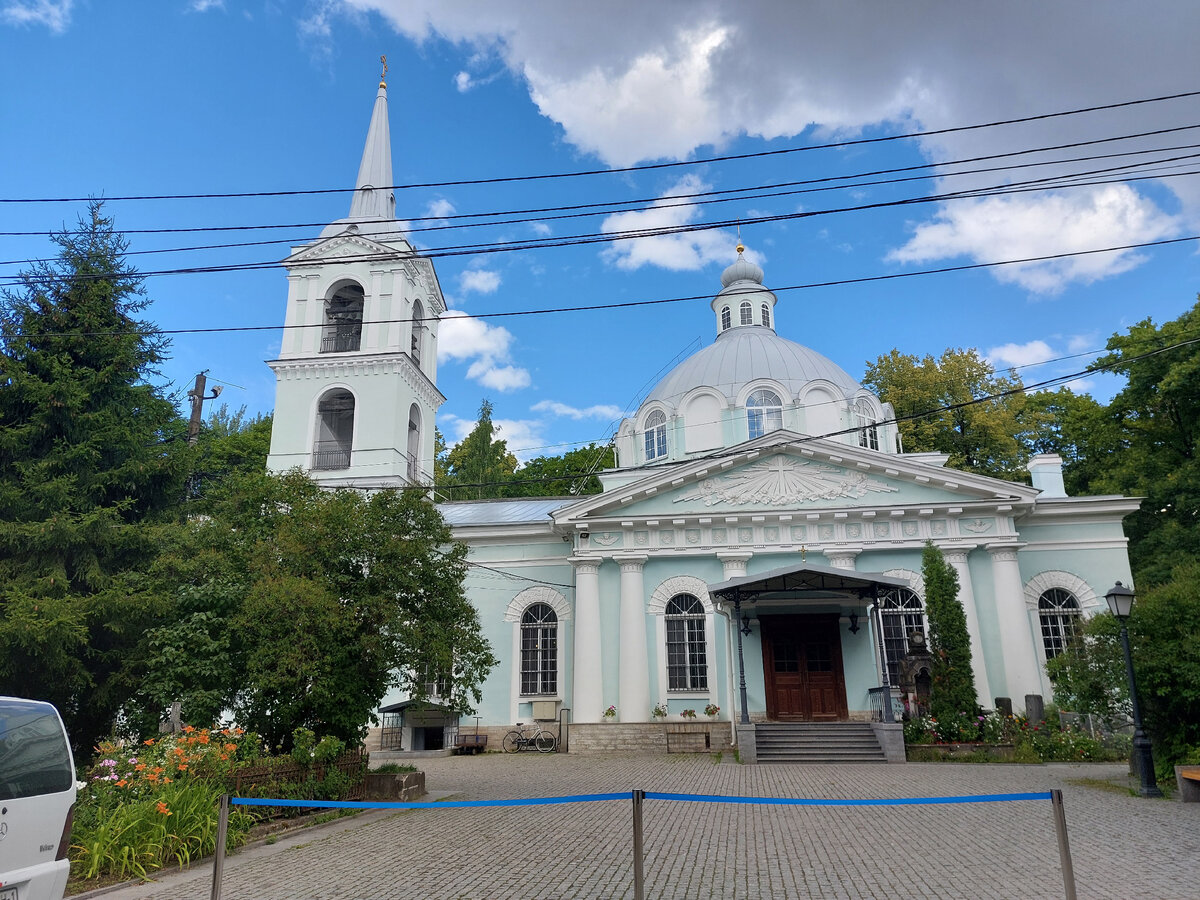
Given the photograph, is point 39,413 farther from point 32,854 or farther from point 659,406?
point 659,406

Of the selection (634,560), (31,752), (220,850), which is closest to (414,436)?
(634,560)

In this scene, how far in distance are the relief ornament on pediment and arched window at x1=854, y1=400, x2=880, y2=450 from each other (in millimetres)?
5505

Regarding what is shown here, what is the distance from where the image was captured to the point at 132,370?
51.2ft

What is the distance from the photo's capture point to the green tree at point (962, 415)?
36.6 m

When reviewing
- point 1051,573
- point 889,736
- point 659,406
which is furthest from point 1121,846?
point 659,406

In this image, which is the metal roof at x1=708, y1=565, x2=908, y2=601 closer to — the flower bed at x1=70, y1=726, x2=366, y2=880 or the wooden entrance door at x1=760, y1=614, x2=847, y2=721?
the wooden entrance door at x1=760, y1=614, x2=847, y2=721

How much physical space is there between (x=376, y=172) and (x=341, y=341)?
688cm

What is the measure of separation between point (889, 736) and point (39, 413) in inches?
727

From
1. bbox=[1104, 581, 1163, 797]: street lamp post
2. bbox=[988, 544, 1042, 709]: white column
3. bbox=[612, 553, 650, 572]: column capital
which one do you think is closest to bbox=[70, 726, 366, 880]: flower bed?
bbox=[612, 553, 650, 572]: column capital

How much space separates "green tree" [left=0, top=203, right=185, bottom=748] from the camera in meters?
13.2

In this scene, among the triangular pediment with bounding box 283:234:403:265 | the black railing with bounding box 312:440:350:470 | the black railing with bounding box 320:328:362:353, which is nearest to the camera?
the black railing with bounding box 312:440:350:470

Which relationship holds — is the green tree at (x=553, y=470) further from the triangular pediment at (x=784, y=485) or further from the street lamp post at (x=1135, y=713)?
the street lamp post at (x=1135, y=713)

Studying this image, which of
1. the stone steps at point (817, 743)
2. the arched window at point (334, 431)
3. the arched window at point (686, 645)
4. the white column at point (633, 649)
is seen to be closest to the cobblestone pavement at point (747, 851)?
the stone steps at point (817, 743)

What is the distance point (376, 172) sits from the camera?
31688 mm
